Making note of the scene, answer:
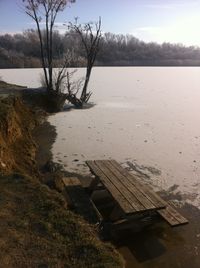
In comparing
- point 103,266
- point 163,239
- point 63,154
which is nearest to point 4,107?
point 63,154

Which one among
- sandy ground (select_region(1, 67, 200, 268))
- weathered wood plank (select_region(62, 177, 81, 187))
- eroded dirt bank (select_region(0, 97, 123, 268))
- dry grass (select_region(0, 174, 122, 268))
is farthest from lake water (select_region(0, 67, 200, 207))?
dry grass (select_region(0, 174, 122, 268))

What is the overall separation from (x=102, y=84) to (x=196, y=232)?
18.4 meters

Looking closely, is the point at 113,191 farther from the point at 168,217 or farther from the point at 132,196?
the point at 168,217

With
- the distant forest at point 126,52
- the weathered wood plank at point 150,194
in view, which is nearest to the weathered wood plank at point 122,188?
the weathered wood plank at point 150,194

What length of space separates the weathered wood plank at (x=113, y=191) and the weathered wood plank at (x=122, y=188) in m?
0.05

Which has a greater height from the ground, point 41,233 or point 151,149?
point 41,233

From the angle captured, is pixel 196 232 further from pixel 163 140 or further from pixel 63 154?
pixel 163 140

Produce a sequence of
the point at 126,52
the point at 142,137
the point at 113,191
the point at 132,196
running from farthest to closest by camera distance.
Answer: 1. the point at 126,52
2. the point at 142,137
3. the point at 113,191
4. the point at 132,196

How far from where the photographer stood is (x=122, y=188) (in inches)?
205

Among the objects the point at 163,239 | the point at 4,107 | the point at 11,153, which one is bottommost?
the point at 163,239

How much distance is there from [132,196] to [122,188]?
0.31 meters

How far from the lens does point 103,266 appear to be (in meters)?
3.24

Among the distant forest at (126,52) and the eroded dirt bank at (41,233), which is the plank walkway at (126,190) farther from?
the distant forest at (126,52)

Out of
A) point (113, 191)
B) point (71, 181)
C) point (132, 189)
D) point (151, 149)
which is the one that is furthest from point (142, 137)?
point (113, 191)
